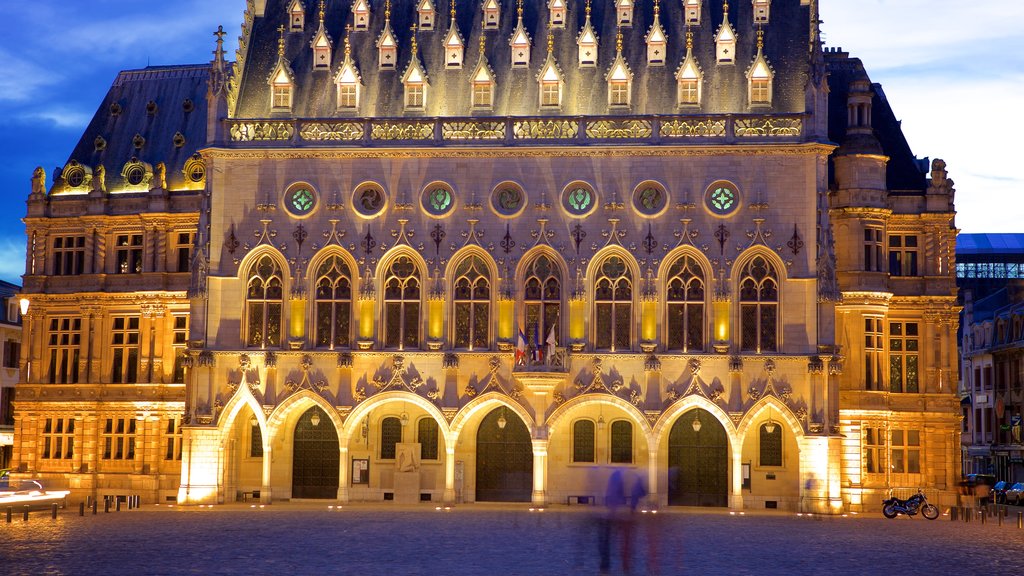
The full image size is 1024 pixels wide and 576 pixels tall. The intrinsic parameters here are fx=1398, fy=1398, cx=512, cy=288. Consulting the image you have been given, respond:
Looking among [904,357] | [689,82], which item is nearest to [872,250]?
[904,357]

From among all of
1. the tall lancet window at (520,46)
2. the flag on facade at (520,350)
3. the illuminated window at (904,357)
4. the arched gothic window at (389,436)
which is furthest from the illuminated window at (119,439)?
the illuminated window at (904,357)

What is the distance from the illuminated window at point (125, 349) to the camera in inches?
2569

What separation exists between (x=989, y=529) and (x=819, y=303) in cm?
1212

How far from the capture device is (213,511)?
52.0m

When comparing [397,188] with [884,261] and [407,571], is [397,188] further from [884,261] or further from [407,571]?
[407,571]

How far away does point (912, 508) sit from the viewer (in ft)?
174

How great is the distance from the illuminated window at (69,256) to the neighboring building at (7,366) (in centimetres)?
1549

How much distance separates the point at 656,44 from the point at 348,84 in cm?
1339

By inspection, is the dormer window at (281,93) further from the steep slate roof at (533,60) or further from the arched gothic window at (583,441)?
the arched gothic window at (583,441)

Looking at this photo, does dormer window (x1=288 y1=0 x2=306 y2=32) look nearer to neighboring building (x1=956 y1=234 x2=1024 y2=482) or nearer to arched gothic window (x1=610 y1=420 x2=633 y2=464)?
arched gothic window (x1=610 y1=420 x2=633 y2=464)

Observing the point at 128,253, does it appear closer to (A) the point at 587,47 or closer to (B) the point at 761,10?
(A) the point at 587,47

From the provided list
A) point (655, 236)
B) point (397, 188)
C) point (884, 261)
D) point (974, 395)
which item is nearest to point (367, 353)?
point (397, 188)

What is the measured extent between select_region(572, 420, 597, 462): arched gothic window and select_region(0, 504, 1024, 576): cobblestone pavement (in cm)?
700

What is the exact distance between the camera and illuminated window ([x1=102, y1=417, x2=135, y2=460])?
6494cm
